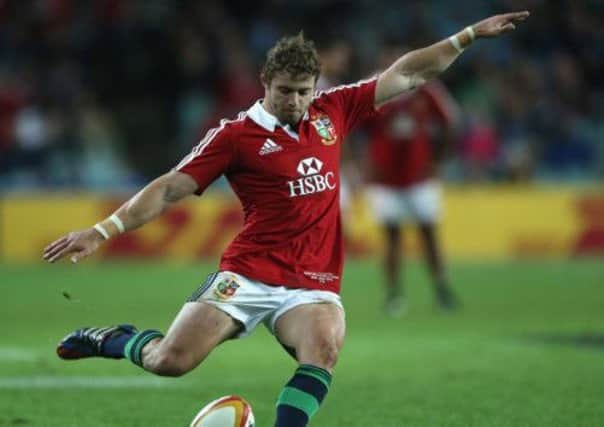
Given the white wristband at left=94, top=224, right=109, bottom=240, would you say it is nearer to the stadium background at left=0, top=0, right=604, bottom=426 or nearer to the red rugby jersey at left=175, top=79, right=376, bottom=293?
the red rugby jersey at left=175, top=79, right=376, bottom=293

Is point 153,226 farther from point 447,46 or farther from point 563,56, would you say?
point 447,46

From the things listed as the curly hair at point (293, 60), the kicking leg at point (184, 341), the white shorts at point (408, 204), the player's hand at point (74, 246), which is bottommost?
the white shorts at point (408, 204)

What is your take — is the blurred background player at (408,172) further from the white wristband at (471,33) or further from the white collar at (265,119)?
the white collar at (265,119)

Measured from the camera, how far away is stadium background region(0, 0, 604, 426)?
18625 millimetres

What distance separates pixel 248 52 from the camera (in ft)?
69.7

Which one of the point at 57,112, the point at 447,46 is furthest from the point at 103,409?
the point at 57,112

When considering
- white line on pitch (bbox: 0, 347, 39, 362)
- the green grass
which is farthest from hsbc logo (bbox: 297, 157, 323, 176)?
white line on pitch (bbox: 0, 347, 39, 362)

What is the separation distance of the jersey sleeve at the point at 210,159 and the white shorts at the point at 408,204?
7.05 meters

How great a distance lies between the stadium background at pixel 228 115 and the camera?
1862 cm

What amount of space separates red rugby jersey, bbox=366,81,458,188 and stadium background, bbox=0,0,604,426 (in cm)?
238

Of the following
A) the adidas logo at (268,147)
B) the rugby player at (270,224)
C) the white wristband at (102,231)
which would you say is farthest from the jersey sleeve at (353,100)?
the white wristband at (102,231)

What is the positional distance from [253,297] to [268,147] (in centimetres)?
76

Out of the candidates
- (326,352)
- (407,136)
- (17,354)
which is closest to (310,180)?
(326,352)

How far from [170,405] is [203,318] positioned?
1.53 meters
